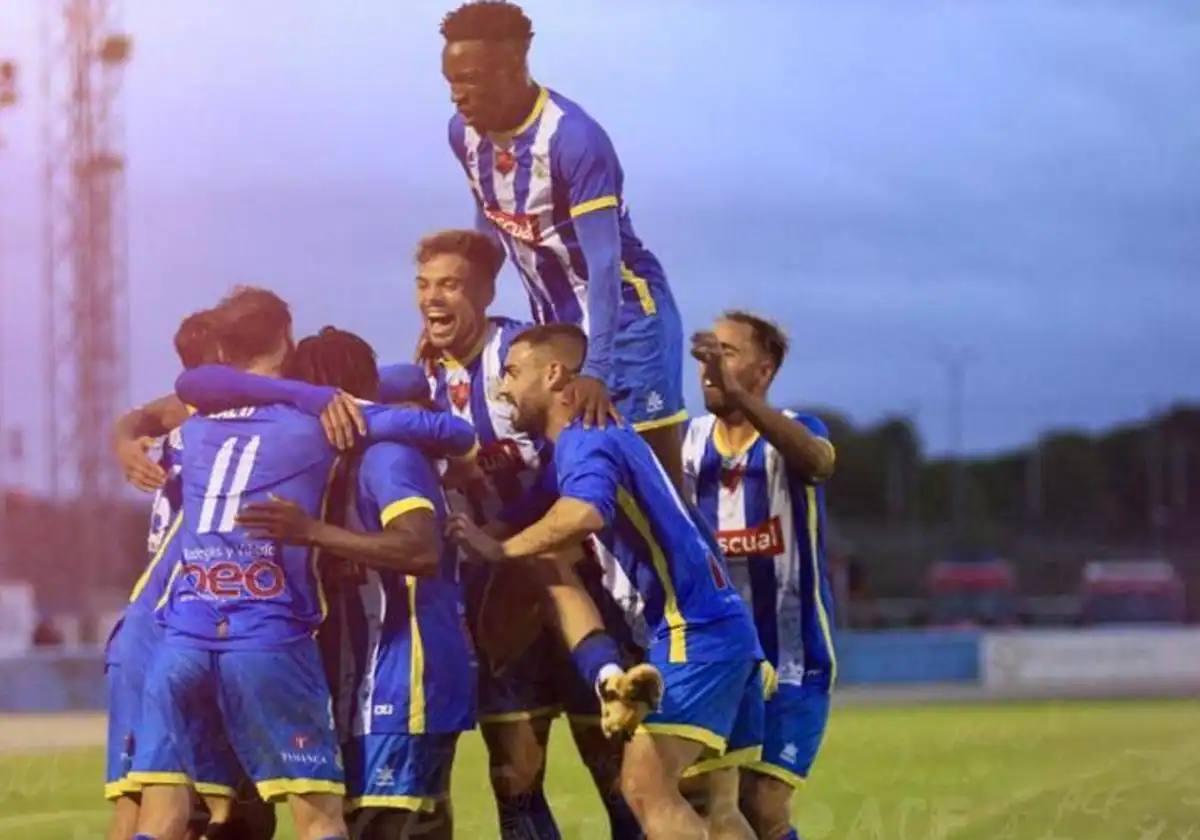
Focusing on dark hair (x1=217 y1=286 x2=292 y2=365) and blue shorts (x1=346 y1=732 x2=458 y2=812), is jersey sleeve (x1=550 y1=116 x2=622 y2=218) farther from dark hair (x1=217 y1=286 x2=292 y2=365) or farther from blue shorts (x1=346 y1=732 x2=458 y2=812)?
blue shorts (x1=346 y1=732 x2=458 y2=812)

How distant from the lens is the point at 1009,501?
5009 centimetres

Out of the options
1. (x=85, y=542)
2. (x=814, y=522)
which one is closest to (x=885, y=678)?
(x=85, y=542)

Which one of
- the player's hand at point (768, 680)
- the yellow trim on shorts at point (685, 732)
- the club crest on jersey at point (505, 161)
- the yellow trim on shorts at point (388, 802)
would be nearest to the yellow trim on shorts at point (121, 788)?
the yellow trim on shorts at point (388, 802)

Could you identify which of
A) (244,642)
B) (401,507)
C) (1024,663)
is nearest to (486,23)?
(401,507)

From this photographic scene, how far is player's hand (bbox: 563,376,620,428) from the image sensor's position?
5.54m

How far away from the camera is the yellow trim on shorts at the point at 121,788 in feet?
18.5

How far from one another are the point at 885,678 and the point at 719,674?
22741 mm

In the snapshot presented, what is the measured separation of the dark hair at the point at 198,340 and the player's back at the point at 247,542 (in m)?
0.34

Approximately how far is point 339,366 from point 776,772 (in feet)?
6.38

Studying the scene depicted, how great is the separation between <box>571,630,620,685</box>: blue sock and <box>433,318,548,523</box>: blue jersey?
56 centimetres

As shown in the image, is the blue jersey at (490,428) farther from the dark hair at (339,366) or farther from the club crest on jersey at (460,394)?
the dark hair at (339,366)

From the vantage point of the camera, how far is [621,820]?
6.13 meters

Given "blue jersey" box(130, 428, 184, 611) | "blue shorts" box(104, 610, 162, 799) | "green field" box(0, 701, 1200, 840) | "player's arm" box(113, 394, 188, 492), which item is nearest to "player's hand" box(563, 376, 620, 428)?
"blue jersey" box(130, 428, 184, 611)

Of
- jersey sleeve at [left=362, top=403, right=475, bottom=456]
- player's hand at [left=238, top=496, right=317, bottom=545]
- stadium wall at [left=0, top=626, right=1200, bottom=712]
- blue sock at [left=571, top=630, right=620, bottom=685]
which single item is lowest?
stadium wall at [left=0, top=626, right=1200, bottom=712]
